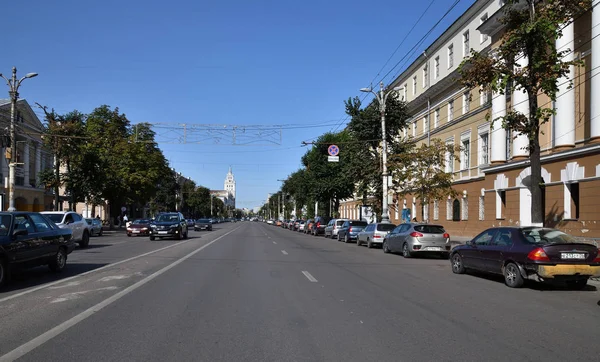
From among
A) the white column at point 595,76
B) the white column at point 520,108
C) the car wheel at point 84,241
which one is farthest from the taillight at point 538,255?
the car wheel at point 84,241

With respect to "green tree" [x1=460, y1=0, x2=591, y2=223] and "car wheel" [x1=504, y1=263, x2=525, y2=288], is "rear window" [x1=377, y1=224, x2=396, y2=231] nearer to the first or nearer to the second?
"green tree" [x1=460, y1=0, x2=591, y2=223]

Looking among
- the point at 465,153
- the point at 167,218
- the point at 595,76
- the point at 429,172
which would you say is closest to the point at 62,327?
the point at 595,76

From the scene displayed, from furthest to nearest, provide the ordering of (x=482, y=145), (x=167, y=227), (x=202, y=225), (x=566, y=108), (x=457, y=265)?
(x=202, y=225) < (x=482, y=145) < (x=167, y=227) < (x=566, y=108) < (x=457, y=265)

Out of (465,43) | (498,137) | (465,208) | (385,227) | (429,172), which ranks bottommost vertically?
(385,227)

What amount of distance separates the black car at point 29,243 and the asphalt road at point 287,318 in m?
0.45

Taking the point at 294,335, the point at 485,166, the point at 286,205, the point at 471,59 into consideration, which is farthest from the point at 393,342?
the point at 286,205

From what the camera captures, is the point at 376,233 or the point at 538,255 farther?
the point at 376,233

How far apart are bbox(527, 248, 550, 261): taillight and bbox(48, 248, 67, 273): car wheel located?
1127cm

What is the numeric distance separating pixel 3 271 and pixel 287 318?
20.4 ft

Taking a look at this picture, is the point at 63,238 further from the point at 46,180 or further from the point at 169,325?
the point at 46,180

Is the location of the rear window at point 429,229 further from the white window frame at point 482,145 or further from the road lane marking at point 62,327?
the white window frame at point 482,145

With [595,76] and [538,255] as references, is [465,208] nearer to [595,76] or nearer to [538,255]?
[595,76]

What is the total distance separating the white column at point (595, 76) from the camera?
21531mm

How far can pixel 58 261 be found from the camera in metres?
12.9
